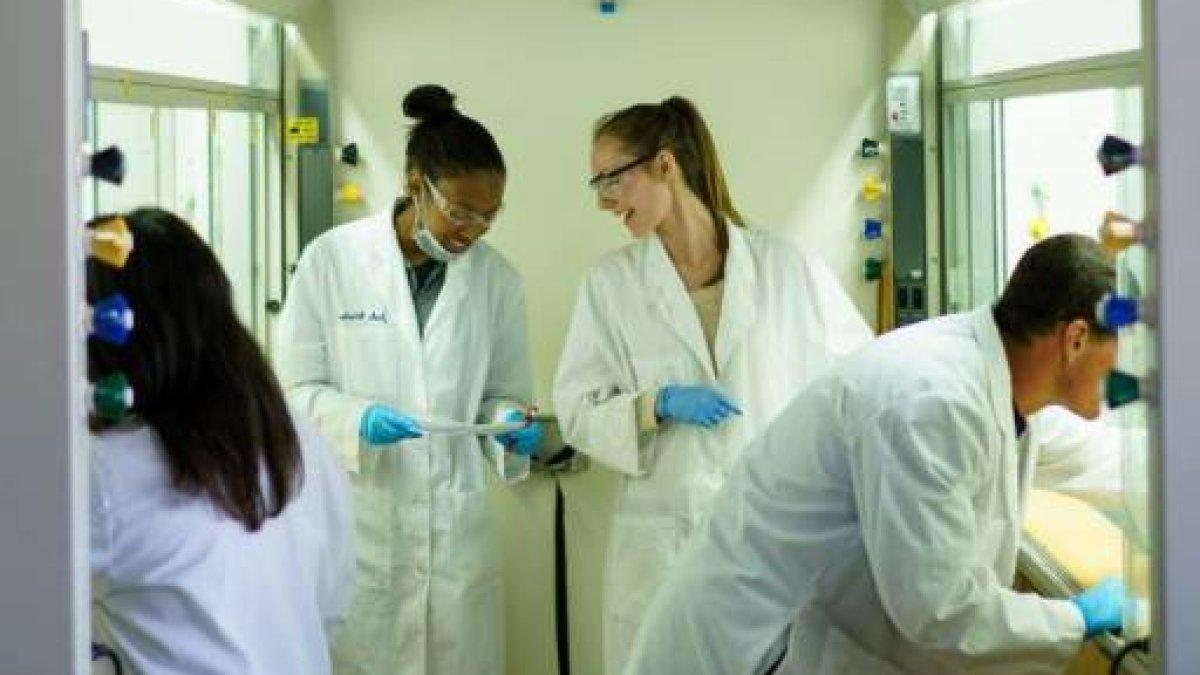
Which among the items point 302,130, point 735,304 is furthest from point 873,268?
point 302,130

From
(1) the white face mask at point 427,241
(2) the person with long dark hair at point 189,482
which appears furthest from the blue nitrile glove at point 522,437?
(2) the person with long dark hair at point 189,482

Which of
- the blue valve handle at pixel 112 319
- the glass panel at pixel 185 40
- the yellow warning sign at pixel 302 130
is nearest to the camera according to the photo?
the blue valve handle at pixel 112 319

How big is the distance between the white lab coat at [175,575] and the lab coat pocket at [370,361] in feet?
3.50

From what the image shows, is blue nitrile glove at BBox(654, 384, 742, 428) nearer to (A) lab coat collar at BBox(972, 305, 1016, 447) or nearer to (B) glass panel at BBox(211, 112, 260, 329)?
(A) lab coat collar at BBox(972, 305, 1016, 447)

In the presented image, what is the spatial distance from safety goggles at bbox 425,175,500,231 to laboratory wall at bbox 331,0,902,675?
54 centimetres

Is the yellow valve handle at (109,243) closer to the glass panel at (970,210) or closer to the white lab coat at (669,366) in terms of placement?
the white lab coat at (669,366)

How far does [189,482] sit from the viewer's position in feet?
4.75

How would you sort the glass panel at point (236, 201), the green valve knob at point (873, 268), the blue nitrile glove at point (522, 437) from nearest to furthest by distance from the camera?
the blue nitrile glove at point (522, 437)
the glass panel at point (236, 201)
the green valve knob at point (873, 268)

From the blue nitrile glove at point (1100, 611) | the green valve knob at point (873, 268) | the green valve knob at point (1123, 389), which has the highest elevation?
the green valve knob at point (873, 268)

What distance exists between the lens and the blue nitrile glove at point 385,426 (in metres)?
2.51

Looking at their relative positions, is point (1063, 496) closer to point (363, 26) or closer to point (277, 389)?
point (277, 389)

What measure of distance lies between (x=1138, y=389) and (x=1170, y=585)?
15cm

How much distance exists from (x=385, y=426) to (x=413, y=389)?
0.52ft

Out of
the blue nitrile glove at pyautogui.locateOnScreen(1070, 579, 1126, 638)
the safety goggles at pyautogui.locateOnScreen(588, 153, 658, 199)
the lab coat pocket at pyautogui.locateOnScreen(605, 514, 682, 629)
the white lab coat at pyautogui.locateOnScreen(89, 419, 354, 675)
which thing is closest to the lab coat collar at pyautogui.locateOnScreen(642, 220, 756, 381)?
the safety goggles at pyautogui.locateOnScreen(588, 153, 658, 199)
